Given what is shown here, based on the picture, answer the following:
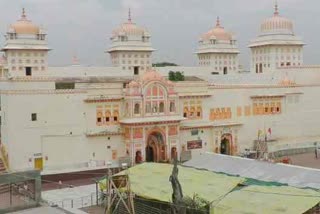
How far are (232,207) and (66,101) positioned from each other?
1372 cm

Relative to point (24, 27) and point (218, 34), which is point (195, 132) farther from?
point (218, 34)

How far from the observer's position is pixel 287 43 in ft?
143

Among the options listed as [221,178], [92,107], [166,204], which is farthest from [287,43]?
[166,204]

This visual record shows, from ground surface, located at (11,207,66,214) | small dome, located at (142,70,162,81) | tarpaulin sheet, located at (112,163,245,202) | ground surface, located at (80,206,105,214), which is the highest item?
small dome, located at (142,70,162,81)

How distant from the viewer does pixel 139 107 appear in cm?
2980

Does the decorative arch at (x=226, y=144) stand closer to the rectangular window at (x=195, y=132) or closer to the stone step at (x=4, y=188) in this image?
the rectangular window at (x=195, y=132)

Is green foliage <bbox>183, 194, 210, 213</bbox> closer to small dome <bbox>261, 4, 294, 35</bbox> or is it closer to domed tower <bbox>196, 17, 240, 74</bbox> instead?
small dome <bbox>261, 4, 294, 35</bbox>

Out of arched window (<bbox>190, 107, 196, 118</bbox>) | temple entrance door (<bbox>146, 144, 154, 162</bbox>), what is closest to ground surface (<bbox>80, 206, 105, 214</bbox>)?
temple entrance door (<bbox>146, 144, 154, 162</bbox>)

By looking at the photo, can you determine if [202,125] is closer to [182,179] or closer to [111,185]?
[182,179]

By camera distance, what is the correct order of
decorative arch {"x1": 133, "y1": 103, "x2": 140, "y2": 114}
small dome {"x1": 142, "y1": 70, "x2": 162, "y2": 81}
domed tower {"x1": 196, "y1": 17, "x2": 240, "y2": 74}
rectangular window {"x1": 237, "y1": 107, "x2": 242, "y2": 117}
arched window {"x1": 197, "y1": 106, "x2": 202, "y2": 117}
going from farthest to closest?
A: domed tower {"x1": 196, "y1": 17, "x2": 240, "y2": 74} < rectangular window {"x1": 237, "y1": 107, "x2": 242, "y2": 117} < arched window {"x1": 197, "y1": 106, "x2": 202, "y2": 117} < small dome {"x1": 142, "y1": 70, "x2": 162, "y2": 81} < decorative arch {"x1": 133, "y1": 103, "x2": 140, "y2": 114}

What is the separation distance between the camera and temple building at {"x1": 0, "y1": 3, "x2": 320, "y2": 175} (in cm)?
2766

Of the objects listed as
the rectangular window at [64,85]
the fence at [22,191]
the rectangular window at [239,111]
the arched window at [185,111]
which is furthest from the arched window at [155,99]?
the fence at [22,191]

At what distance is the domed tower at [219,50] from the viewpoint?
4938 centimetres

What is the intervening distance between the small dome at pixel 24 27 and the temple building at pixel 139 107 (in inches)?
2.9
